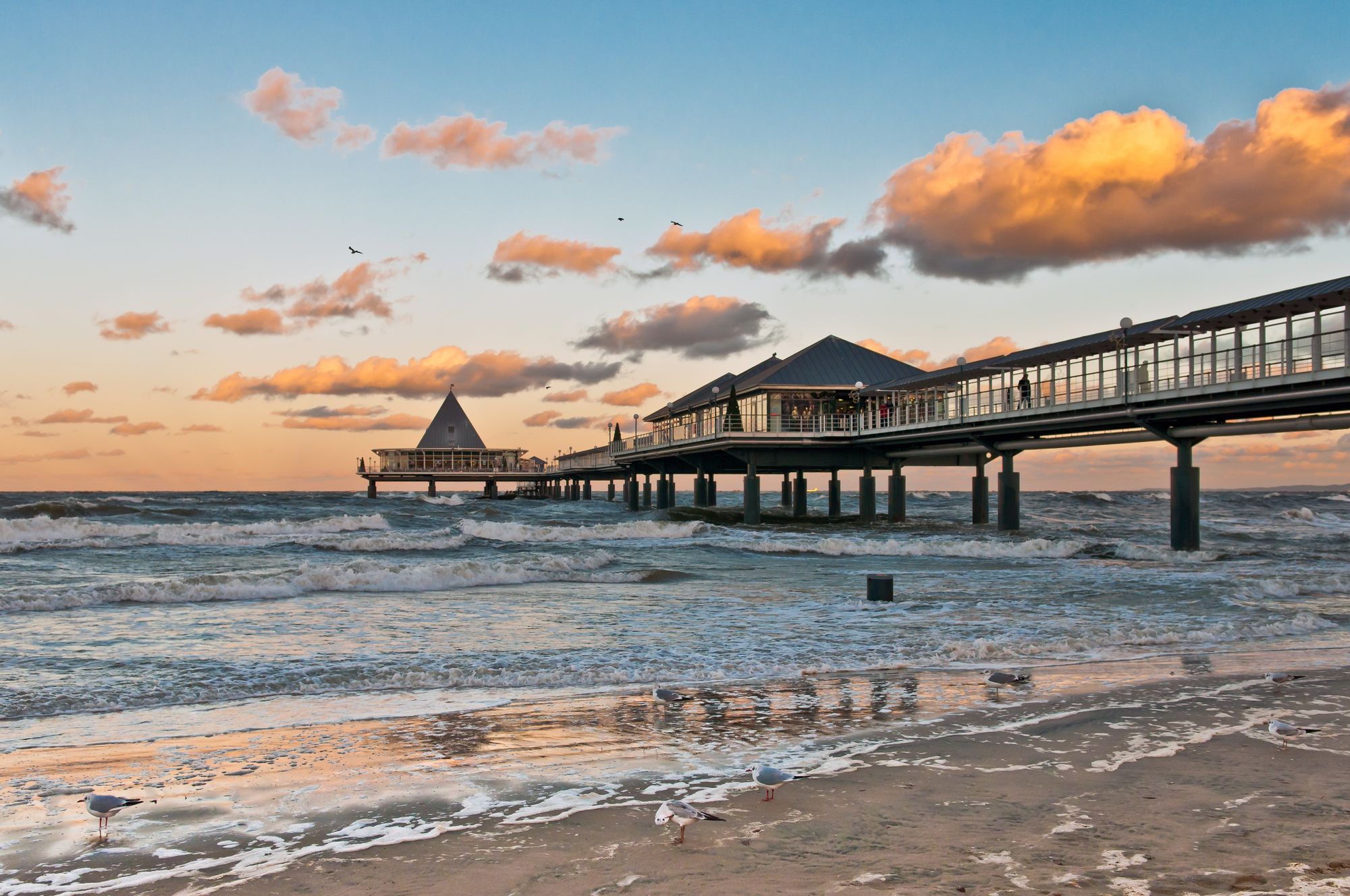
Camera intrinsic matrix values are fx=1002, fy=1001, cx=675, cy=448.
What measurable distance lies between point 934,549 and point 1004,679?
2372 centimetres

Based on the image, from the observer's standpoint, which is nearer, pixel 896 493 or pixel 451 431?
pixel 896 493

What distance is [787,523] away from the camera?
53312mm

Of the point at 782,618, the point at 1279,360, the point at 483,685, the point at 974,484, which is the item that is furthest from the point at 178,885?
the point at 974,484

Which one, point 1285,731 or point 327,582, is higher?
point 1285,731

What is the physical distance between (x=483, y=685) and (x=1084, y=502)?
329 feet

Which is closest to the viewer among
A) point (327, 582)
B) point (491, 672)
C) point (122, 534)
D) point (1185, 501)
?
point (491, 672)

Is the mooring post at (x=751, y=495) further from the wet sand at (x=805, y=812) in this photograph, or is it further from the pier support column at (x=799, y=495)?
the wet sand at (x=805, y=812)

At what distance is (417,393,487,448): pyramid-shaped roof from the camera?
11394 cm

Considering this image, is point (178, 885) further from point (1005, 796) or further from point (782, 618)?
point (782, 618)

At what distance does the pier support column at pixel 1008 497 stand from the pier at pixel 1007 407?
0.27ft

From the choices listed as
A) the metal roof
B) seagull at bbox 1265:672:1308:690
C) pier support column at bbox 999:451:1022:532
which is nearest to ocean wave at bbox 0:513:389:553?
pier support column at bbox 999:451:1022:532

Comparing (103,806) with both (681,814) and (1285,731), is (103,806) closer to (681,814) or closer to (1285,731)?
(681,814)

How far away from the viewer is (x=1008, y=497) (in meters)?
42.8

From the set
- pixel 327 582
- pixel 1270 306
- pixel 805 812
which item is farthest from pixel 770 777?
pixel 1270 306
